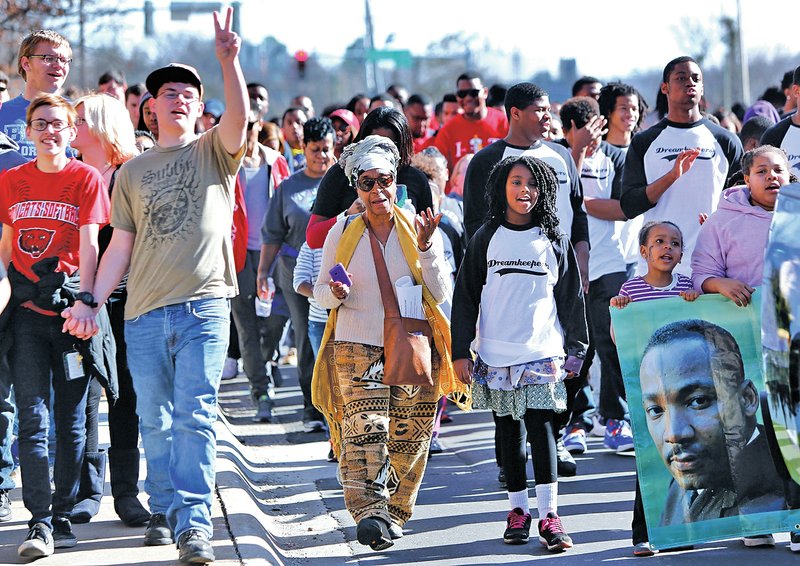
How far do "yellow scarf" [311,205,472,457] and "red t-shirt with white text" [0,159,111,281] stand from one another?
4.16ft

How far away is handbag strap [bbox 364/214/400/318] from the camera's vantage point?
23.0 ft

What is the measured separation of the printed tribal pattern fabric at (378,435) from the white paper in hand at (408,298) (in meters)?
0.25

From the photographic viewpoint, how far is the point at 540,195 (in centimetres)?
707

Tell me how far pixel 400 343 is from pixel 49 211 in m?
1.85

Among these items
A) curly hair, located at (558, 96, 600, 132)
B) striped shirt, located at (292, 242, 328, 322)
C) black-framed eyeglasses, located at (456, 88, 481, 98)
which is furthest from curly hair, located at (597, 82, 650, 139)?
black-framed eyeglasses, located at (456, 88, 481, 98)

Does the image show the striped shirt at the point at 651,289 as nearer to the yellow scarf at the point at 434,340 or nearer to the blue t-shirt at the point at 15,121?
the yellow scarf at the point at 434,340

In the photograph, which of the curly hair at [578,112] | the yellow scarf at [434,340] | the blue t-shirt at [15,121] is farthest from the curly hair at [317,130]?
the yellow scarf at [434,340]

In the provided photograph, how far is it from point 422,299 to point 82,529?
2131mm

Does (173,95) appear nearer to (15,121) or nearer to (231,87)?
(231,87)

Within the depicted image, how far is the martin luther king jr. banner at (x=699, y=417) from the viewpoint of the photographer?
6.51 meters

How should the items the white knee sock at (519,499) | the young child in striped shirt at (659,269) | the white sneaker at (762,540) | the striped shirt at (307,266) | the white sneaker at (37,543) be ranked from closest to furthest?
the white sneaker at (37,543) < the white sneaker at (762,540) < the young child in striped shirt at (659,269) < the white knee sock at (519,499) < the striped shirt at (307,266)

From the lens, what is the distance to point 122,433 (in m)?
7.24

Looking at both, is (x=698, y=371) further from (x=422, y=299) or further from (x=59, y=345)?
(x=59, y=345)

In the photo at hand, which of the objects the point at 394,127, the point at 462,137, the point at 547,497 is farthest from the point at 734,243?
the point at 462,137
